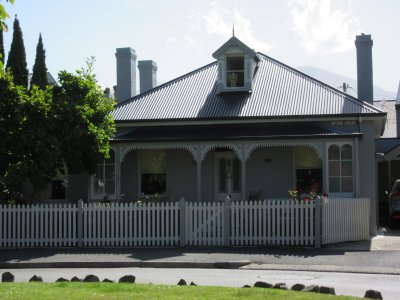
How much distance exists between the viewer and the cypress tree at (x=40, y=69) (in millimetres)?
24484

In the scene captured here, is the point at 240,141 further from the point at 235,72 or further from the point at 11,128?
the point at 11,128

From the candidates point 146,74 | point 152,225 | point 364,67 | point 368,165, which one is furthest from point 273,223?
point 146,74

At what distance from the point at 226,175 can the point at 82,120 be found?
6.04 m

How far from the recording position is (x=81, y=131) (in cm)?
1945

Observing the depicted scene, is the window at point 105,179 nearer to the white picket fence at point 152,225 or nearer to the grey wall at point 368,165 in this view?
the white picket fence at point 152,225

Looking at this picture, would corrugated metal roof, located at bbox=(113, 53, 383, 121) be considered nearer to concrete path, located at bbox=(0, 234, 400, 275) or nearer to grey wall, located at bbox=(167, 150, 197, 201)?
grey wall, located at bbox=(167, 150, 197, 201)

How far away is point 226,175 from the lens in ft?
76.7

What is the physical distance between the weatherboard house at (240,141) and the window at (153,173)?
35 millimetres

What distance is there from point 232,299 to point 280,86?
52.3 feet

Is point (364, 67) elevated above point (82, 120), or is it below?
above

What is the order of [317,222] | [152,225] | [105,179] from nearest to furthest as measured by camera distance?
1. [317,222]
2. [152,225]
3. [105,179]

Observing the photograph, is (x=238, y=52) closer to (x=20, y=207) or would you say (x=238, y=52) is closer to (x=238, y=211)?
(x=238, y=211)

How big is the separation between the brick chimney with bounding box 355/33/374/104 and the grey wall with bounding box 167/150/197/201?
8.97 m

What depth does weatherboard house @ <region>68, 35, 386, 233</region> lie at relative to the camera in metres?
21.1
